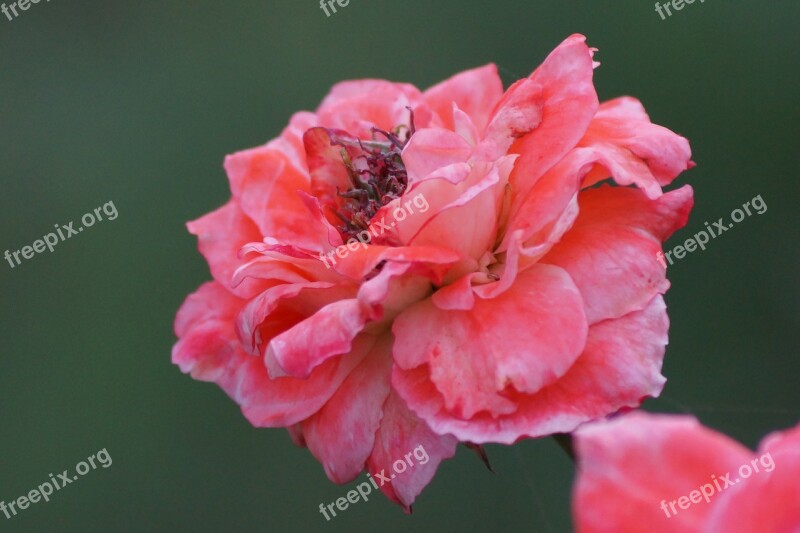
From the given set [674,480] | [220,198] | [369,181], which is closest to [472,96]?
[369,181]

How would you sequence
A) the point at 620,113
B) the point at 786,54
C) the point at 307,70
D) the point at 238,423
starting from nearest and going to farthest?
the point at 620,113, the point at 786,54, the point at 238,423, the point at 307,70

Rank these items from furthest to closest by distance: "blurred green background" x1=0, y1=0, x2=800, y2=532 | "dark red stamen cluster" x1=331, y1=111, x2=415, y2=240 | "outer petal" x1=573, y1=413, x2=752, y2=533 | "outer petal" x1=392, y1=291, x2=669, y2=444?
"blurred green background" x1=0, y1=0, x2=800, y2=532, "dark red stamen cluster" x1=331, y1=111, x2=415, y2=240, "outer petal" x1=392, y1=291, x2=669, y2=444, "outer petal" x1=573, y1=413, x2=752, y2=533

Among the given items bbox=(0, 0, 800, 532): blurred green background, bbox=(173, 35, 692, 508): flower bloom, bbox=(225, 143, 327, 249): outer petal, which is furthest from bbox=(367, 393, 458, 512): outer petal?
bbox=(0, 0, 800, 532): blurred green background

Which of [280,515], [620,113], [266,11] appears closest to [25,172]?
[266,11]

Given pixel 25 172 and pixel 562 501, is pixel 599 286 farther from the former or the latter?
pixel 25 172

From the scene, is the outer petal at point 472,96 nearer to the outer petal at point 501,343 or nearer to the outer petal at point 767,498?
the outer petal at point 501,343

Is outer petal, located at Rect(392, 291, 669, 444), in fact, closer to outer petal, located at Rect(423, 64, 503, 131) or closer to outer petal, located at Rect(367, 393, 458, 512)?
outer petal, located at Rect(367, 393, 458, 512)

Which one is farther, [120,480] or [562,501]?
[120,480]

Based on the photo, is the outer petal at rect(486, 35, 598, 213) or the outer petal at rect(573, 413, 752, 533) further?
the outer petal at rect(486, 35, 598, 213)
